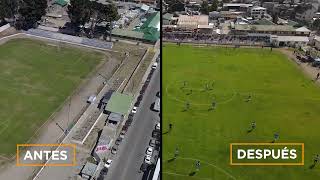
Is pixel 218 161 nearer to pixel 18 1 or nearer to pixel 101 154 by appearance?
pixel 101 154

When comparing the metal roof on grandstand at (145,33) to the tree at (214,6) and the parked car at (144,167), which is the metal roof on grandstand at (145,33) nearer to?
the tree at (214,6)

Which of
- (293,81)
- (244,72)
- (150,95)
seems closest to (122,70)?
(150,95)

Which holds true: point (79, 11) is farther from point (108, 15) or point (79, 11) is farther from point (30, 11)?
point (30, 11)

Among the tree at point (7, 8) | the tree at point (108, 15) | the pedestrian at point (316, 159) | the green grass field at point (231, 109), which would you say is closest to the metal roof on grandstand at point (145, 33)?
the tree at point (108, 15)

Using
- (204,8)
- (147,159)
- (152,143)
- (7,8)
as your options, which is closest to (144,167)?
(147,159)

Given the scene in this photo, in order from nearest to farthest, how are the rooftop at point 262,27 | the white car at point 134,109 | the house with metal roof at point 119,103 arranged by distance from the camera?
1. the house with metal roof at point 119,103
2. the white car at point 134,109
3. the rooftop at point 262,27

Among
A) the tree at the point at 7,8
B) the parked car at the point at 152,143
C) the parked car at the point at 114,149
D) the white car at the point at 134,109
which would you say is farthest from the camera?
the tree at the point at 7,8
